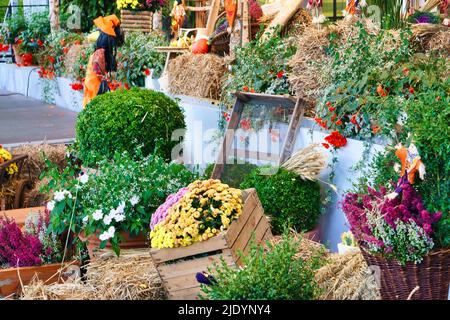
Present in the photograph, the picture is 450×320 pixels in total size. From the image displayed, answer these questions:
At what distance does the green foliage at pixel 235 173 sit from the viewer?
6129 mm

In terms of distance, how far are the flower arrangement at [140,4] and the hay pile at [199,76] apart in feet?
8.81

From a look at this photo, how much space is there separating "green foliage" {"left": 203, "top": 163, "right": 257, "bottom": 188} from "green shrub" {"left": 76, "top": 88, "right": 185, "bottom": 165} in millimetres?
606

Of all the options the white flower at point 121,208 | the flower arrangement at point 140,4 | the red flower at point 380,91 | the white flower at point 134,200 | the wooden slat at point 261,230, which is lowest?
the wooden slat at point 261,230

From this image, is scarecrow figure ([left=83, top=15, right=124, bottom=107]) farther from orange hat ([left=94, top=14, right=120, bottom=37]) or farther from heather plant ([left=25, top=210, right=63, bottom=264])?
heather plant ([left=25, top=210, right=63, bottom=264])

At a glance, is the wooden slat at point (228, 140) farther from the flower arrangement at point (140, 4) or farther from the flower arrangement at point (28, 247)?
the flower arrangement at point (140, 4)

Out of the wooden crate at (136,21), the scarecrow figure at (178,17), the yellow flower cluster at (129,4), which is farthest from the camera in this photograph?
the wooden crate at (136,21)

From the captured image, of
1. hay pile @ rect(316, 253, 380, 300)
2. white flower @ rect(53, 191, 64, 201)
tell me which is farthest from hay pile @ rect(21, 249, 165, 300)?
hay pile @ rect(316, 253, 380, 300)

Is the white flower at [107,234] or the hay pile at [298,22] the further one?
the hay pile at [298,22]

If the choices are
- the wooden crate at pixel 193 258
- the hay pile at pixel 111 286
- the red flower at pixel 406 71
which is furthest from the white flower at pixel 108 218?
the red flower at pixel 406 71

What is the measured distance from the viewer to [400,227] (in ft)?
13.4

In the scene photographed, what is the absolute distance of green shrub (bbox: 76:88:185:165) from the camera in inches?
253

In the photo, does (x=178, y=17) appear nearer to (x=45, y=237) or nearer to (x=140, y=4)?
(x=140, y=4)

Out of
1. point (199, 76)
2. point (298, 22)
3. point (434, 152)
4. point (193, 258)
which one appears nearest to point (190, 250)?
point (193, 258)
